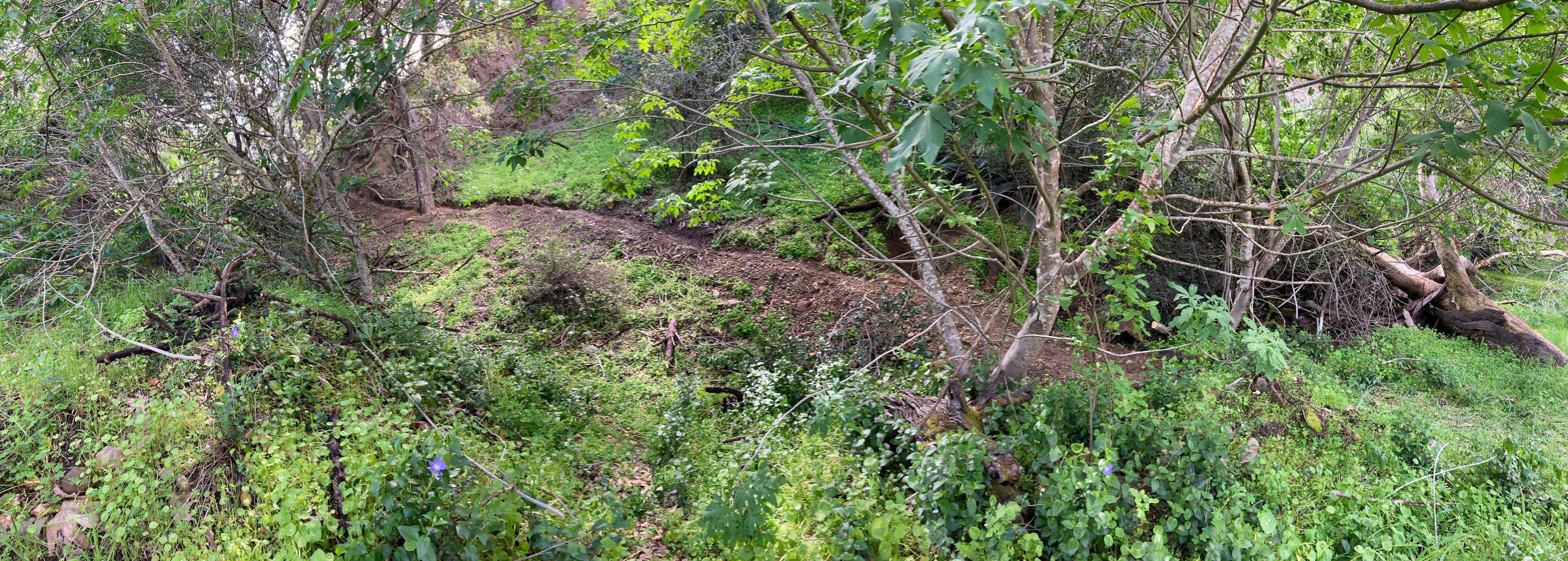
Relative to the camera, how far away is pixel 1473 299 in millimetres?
7062

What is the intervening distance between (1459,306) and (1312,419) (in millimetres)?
4111

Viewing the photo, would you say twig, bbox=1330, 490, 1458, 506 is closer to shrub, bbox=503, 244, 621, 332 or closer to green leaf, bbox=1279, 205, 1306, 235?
green leaf, bbox=1279, 205, 1306, 235

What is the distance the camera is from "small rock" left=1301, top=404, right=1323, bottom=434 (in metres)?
4.64

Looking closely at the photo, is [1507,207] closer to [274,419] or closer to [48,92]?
[274,419]

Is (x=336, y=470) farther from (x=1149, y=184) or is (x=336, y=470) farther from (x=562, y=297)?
(x=1149, y=184)

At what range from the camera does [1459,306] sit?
7.14 meters

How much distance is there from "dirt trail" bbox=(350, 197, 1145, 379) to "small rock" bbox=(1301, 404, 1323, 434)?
3.52 ft

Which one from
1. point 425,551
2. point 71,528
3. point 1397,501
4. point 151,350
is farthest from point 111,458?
point 1397,501

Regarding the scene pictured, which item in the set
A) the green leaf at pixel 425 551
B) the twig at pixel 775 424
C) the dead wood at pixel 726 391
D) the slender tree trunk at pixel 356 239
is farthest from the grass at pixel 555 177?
the green leaf at pixel 425 551

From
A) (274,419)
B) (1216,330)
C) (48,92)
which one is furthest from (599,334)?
(1216,330)

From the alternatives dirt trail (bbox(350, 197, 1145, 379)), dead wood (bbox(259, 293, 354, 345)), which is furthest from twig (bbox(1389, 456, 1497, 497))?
dead wood (bbox(259, 293, 354, 345))

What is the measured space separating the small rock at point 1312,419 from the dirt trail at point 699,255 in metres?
1.07

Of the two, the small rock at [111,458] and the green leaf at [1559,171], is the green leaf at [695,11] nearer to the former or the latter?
the green leaf at [1559,171]

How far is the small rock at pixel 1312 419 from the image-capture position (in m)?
4.64
